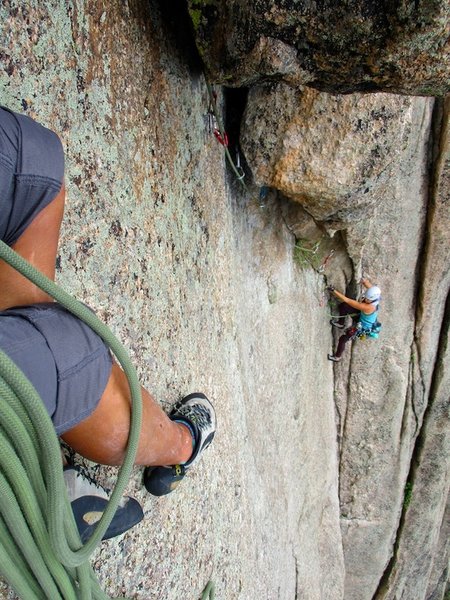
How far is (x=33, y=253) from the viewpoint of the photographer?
167 cm

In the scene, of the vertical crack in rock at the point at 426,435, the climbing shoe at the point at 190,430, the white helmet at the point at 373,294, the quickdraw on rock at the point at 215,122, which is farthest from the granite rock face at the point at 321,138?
the white helmet at the point at 373,294

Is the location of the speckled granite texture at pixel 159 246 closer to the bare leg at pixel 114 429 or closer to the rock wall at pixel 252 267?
the rock wall at pixel 252 267

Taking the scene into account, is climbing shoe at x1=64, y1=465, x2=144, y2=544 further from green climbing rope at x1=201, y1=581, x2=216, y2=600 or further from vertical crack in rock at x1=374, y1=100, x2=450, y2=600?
vertical crack in rock at x1=374, y1=100, x2=450, y2=600

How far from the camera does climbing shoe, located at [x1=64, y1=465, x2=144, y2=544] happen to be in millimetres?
1827

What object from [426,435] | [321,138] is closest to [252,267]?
[321,138]

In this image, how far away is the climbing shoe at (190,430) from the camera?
2.29 meters

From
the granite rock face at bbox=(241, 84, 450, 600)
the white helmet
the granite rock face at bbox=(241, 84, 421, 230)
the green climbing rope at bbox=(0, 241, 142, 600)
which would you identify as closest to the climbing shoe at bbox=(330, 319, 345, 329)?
the granite rock face at bbox=(241, 84, 450, 600)

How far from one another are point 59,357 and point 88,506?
2.18ft

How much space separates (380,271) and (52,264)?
5019mm

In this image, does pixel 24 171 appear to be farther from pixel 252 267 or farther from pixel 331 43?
pixel 252 267

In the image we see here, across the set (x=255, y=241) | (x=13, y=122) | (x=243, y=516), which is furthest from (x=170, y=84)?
(x=243, y=516)

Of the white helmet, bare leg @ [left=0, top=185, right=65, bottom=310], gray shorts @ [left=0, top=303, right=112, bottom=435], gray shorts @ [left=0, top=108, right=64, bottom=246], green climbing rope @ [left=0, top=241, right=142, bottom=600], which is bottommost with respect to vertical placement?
the white helmet

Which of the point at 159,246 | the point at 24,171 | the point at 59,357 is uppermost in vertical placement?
the point at 24,171

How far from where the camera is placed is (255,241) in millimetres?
4680
